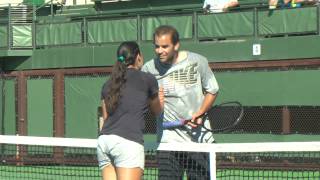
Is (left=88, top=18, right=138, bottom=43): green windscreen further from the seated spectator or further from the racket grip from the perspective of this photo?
the racket grip

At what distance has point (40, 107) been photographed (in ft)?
54.1

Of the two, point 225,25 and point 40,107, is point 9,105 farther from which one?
point 225,25

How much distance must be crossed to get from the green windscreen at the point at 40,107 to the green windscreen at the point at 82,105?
45cm

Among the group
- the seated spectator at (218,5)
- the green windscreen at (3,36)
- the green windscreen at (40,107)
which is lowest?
the green windscreen at (40,107)

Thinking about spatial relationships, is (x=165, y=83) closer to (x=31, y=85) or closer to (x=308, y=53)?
Result: (x=308, y=53)

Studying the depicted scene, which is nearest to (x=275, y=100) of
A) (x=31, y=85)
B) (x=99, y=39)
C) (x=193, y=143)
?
(x=99, y=39)

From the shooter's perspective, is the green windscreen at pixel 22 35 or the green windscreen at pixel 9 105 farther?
the green windscreen at pixel 22 35

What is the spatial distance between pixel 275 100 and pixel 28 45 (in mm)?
6240

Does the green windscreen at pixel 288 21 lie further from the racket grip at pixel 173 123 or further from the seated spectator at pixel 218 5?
the racket grip at pixel 173 123

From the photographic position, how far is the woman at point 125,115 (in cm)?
521

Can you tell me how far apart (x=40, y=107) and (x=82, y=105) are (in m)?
1.14

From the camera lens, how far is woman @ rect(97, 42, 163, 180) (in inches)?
205

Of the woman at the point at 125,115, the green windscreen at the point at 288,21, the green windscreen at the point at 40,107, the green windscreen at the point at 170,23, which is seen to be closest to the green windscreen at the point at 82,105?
the green windscreen at the point at 40,107

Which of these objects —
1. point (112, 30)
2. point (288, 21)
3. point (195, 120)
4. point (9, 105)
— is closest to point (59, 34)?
point (112, 30)
